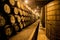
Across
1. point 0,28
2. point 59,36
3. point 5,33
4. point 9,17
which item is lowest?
point 59,36

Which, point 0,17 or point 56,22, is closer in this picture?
point 0,17

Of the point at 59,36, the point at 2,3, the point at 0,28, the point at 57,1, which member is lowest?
the point at 59,36

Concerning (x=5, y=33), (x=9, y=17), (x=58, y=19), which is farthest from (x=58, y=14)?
(x=5, y=33)

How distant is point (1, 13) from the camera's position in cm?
246

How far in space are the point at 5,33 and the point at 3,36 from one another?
11cm

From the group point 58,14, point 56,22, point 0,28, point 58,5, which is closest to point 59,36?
point 56,22

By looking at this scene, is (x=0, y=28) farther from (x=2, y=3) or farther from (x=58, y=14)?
(x=58, y=14)

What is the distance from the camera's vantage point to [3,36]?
254cm

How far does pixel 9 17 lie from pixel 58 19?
3358 millimetres

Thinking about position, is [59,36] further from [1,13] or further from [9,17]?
[1,13]

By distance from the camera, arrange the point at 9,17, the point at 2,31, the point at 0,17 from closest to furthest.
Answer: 1. the point at 0,17
2. the point at 2,31
3. the point at 9,17

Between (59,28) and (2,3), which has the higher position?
(2,3)

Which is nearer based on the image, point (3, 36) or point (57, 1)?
point (3, 36)

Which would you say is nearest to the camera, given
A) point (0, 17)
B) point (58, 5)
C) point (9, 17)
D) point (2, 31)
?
point (0, 17)
